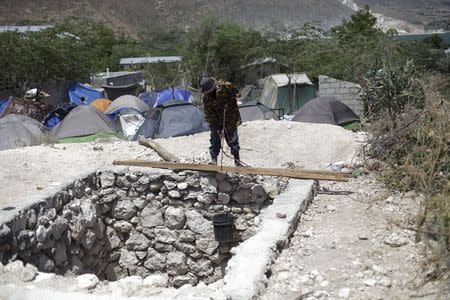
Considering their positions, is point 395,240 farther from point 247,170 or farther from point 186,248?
point 186,248

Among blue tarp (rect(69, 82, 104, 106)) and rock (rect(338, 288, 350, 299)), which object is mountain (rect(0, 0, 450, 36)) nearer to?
blue tarp (rect(69, 82, 104, 106))

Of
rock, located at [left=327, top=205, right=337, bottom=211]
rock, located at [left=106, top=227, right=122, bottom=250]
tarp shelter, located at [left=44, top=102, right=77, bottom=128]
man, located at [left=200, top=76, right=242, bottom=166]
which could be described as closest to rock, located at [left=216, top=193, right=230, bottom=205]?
man, located at [left=200, top=76, right=242, bottom=166]

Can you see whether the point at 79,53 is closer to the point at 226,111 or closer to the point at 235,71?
the point at 235,71

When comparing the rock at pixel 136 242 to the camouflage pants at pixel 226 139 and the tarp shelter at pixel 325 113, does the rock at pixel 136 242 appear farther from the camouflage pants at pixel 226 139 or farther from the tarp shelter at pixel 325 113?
the tarp shelter at pixel 325 113

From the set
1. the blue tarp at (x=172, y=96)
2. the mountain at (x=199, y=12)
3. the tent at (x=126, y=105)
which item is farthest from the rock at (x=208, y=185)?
the mountain at (x=199, y=12)

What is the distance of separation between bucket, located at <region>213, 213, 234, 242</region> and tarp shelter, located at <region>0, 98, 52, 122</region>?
11.1 metres

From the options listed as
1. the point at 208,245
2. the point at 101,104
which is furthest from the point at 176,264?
the point at 101,104

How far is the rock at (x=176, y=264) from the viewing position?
330 inches

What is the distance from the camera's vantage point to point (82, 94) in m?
23.8

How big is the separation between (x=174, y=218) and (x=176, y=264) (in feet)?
2.46

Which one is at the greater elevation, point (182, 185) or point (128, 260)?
point (182, 185)

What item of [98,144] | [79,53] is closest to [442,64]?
[79,53]

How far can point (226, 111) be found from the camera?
7918 millimetres

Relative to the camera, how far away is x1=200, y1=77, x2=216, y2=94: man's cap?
24.9 feet
